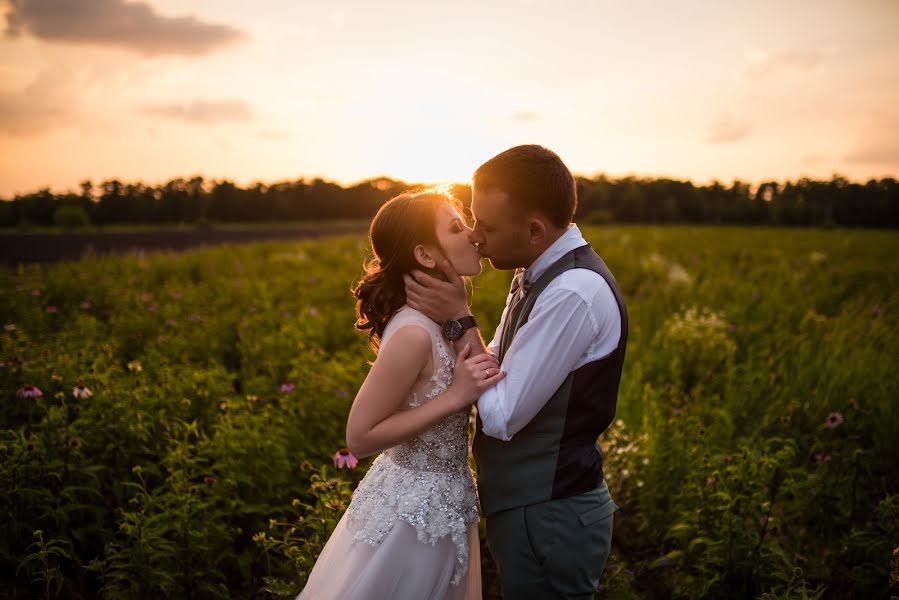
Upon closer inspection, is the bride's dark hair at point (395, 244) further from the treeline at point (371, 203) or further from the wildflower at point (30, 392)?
the treeline at point (371, 203)

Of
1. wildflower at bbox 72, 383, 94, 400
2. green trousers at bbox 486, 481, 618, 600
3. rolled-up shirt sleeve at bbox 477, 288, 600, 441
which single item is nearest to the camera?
rolled-up shirt sleeve at bbox 477, 288, 600, 441

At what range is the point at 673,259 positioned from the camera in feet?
50.0

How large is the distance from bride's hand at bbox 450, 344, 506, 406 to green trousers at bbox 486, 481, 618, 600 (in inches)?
16.6

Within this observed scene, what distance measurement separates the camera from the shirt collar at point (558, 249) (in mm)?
1922

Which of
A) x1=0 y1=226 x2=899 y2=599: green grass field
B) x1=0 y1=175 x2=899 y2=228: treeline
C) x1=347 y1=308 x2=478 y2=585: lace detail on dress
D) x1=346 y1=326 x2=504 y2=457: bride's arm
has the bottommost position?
x1=0 y1=226 x2=899 y2=599: green grass field

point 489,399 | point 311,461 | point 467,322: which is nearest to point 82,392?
point 311,461

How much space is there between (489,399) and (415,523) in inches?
23.0

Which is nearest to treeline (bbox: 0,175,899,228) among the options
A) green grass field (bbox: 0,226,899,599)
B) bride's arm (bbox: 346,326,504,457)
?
green grass field (bbox: 0,226,899,599)

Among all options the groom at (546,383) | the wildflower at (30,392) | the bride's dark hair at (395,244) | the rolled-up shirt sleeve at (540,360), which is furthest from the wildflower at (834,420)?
the wildflower at (30,392)

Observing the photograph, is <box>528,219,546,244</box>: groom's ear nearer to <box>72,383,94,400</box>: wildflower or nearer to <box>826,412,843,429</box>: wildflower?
<box>826,412,843,429</box>: wildflower

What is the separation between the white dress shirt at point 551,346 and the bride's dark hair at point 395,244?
48cm

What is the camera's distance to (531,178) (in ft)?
6.03

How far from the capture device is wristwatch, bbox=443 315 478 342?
1.97 meters

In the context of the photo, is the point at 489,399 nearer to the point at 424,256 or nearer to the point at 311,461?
the point at 424,256
